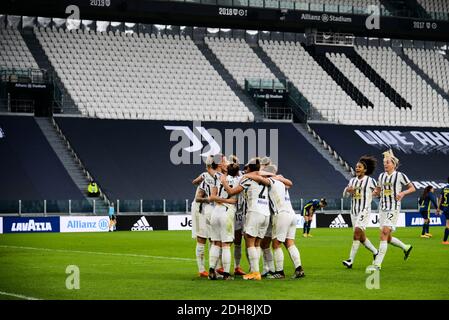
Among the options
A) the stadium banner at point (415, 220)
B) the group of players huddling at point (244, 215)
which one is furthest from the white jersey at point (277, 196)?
the stadium banner at point (415, 220)

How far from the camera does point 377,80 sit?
66750 millimetres

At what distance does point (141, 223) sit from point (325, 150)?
53.3ft

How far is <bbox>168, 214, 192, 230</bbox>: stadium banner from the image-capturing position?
153 ft

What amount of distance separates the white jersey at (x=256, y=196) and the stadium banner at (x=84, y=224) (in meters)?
26.7

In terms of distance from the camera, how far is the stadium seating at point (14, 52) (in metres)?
55.7

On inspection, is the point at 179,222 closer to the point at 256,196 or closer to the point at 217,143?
the point at 217,143

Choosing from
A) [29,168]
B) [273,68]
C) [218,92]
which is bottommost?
[29,168]

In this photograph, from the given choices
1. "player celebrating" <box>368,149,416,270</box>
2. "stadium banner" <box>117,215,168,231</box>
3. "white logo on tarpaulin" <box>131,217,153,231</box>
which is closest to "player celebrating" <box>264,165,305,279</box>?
"player celebrating" <box>368,149,416,270</box>

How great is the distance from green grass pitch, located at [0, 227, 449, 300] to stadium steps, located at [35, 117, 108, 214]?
14109 mm

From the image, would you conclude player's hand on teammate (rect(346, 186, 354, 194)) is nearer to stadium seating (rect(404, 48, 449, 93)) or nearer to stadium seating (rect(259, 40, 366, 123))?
stadium seating (rect(259, 40, 366, 123))

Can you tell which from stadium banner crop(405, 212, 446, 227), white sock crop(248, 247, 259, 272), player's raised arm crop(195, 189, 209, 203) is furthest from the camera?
stadium banner crop(405, 212, 446, 227)

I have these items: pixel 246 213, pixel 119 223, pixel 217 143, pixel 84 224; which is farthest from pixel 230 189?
pixel 217 143

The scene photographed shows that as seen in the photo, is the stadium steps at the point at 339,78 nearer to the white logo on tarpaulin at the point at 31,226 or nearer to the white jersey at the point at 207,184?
the white logo on tarpaulin at the point at 31,226
